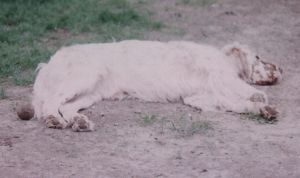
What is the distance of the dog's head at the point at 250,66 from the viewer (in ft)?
20.9

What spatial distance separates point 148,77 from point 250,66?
1.14 m

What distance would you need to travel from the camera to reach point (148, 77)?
603 centimetres

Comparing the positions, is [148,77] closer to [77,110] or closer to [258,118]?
Result: [77,110]

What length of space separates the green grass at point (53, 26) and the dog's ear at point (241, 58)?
231cm

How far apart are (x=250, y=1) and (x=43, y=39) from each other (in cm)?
435

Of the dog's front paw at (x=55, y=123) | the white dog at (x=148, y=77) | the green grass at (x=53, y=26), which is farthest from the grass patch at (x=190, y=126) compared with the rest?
the green grass at (x=53, y=26)

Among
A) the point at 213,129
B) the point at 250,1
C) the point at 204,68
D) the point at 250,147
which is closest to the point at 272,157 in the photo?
the point at 250,147

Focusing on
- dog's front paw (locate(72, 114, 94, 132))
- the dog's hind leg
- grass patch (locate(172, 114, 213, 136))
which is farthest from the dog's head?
dog's front paw (locate(72, 114, 94, 132))

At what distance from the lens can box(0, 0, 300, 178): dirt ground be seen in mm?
4578

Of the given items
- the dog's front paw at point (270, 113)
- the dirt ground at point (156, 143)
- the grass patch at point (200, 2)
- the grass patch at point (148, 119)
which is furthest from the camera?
the grass patch at point (200, 2)

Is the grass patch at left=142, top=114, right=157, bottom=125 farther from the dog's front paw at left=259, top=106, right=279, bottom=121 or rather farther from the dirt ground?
the dog's front paw at left=259, top=106, right=279, bottom=121

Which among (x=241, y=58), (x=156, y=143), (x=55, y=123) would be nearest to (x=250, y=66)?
(x=241, y=58)

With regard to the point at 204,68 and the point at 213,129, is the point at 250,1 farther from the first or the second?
the point at 213,129

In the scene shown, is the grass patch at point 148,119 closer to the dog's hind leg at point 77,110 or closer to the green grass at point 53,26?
the dog's hind leg at point 77,110
